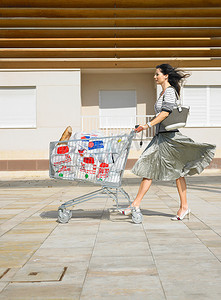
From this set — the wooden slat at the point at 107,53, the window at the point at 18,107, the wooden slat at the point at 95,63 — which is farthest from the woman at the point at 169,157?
the window at the point at 18,107

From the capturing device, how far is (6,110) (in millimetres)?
18484

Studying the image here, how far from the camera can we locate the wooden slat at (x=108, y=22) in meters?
17.1

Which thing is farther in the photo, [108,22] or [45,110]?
[45,110]

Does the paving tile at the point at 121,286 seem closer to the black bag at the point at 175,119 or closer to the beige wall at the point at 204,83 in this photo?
the black bag at the point at 175,119

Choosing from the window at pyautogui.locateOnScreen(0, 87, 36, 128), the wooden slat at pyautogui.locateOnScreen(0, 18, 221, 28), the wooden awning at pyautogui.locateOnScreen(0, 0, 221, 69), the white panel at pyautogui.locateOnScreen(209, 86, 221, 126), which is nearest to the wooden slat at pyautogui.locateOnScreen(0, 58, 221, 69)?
the wooden awning at pyautogui.locateOnScreen(0, 0, 221, 69)

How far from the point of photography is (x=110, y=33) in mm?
17625

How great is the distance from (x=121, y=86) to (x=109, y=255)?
53.6 feet

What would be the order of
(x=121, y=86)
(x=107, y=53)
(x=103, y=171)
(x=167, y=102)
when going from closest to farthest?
(x=103, y=171)
(x=167, y=102)
(x=107, y=53)
(x=121, y=86)

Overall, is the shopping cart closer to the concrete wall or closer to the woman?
the woman

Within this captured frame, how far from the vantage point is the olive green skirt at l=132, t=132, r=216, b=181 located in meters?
6.28

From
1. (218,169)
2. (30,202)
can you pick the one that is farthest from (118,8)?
(30,202)

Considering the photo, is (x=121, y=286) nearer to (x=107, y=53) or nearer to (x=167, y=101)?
(x=167, y=101)

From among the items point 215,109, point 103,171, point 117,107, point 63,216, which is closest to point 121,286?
point 103,171

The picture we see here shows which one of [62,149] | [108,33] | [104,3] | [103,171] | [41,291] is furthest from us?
[108,33]
